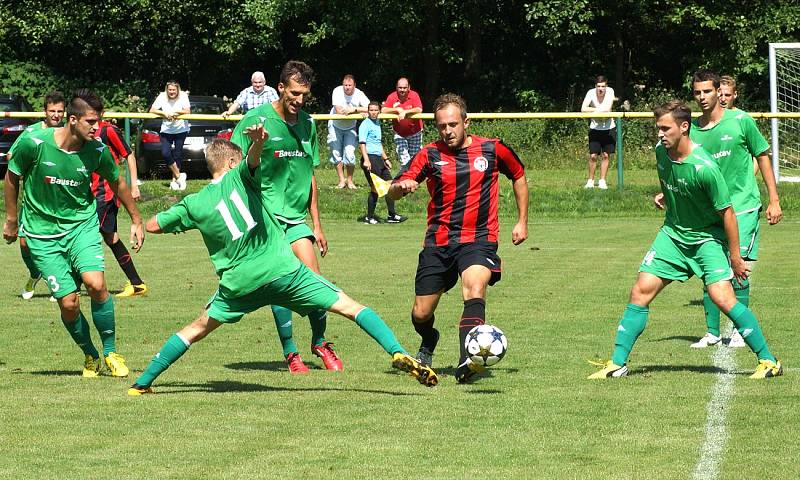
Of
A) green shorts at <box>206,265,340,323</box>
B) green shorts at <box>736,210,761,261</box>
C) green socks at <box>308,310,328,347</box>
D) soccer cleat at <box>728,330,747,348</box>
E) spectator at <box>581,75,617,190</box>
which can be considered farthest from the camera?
spectator at <box>581,75,617,190</box>

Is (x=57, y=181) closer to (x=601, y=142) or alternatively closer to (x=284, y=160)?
(x=284, y=160)

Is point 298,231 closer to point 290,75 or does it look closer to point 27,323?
point 290,75

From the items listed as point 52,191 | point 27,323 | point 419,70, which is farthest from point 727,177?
point 419,70

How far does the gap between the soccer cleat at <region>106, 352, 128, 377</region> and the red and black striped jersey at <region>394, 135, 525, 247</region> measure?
2.37m

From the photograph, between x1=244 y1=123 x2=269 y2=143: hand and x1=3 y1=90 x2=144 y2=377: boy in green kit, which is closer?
x1=244 y1=123 x2=269 y2=143: hand

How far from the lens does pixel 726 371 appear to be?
9320 millimetres

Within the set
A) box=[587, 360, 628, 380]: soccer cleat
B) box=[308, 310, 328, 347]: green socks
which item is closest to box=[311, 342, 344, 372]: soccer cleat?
box=[308, 310, 328, 347]: green socks

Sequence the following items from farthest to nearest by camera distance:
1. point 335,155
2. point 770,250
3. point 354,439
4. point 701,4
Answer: point 701,4, point 335,155, point 770,250, point 354,439

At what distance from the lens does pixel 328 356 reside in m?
9.81

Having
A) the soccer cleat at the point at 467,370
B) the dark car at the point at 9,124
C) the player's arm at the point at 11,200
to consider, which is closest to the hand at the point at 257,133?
the soccer cleat at the point at 467,370

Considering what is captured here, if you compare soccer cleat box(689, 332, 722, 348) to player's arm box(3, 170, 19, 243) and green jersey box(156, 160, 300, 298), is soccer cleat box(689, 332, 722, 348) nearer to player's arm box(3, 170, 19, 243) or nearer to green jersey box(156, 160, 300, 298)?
green jersey box(156, 160, 300, 298)

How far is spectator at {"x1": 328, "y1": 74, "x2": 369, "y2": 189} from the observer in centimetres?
2384

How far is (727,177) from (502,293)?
14.6ft

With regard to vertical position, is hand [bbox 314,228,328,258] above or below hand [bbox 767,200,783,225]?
below
